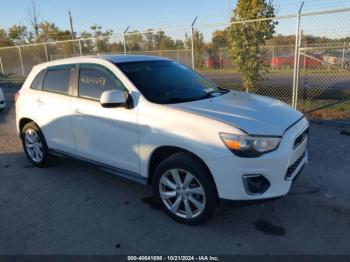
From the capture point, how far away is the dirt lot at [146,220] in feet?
10.1

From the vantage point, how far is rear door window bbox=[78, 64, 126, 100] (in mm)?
3910

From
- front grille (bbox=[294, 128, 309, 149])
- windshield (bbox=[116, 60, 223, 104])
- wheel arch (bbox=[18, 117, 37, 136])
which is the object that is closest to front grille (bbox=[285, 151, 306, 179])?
front grille (bbox=[294, 128, 309, 149])

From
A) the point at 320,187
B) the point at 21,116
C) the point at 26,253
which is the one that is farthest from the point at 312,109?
the point at 26,253

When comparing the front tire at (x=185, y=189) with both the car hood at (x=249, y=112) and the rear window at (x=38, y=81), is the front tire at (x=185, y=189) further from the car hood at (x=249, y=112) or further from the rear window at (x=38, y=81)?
the rear window at (x=38, y=81)

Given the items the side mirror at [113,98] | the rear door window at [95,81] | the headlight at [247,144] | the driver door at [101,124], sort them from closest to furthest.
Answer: the headlight at [247,144] → the side mirror at [113,98] → the driver door at [101,124] → the rear door window at [95,81]

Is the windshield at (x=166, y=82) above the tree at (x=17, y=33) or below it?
below

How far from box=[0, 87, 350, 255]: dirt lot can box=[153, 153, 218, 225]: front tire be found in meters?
0.14

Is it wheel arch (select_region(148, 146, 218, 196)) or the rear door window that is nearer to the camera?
wheel arch (select_region(148, 146, 218, 196))

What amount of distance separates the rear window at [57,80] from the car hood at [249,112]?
1921mm

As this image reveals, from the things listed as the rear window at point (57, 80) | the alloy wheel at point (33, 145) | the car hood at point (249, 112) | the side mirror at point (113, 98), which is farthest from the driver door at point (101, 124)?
the alloy wheel at point (33, 145)

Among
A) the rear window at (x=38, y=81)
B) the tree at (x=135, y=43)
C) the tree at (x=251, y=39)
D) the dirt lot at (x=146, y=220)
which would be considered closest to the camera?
the dirt lot at (x=146, y=220)

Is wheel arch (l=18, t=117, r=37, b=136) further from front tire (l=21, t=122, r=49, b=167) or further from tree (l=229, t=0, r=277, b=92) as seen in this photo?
tree (l=229, t=0, r=277, b=92)

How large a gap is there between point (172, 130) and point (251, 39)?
6778 mm

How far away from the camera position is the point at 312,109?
324 inches
